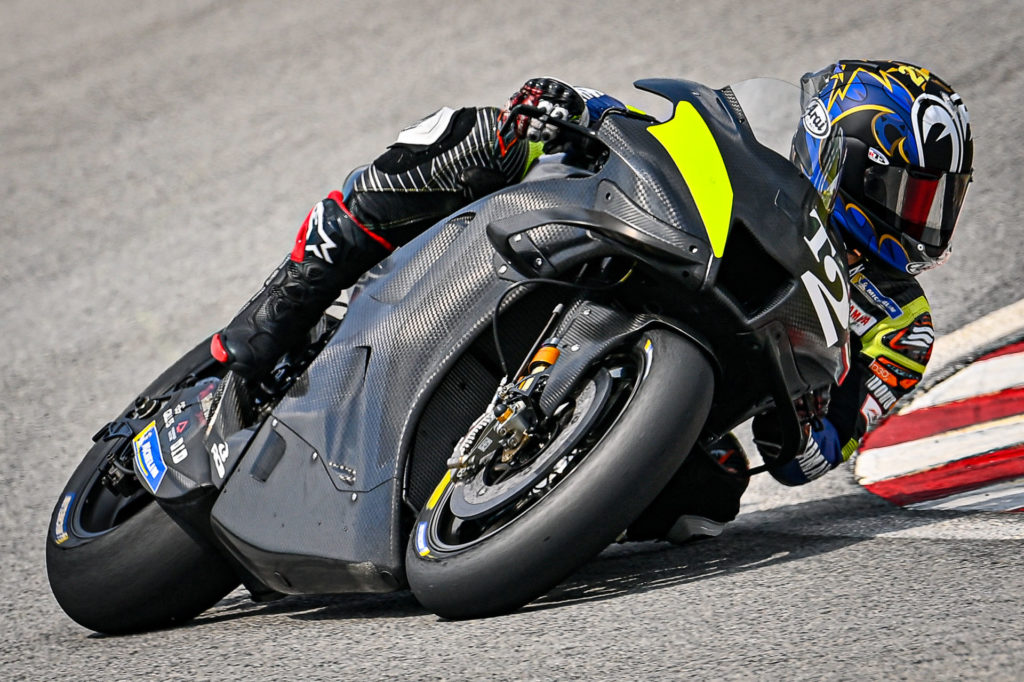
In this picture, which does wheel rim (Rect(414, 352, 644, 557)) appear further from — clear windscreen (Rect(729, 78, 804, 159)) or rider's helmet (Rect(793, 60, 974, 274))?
rider's helmet (Rect(793, 60, 974, 274))

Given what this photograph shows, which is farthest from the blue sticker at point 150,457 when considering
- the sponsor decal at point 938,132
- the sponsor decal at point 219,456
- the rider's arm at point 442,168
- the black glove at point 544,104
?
the sponsor decal at point 938,132

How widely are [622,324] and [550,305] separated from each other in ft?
0.86

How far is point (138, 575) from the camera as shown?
346cm

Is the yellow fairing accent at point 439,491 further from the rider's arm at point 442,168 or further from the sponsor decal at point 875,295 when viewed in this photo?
the sponsor decal at point 875,295

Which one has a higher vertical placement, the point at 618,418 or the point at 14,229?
the point at 14,229

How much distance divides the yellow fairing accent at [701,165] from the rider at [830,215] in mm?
232

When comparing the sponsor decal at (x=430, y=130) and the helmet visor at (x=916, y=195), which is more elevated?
the sponsor decal at (x=430, y=130)

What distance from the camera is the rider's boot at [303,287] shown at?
3.18 m

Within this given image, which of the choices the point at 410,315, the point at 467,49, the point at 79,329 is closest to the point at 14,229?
the point at 79,329

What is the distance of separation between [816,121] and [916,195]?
0.63 metres

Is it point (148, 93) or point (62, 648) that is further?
point (148, 93)

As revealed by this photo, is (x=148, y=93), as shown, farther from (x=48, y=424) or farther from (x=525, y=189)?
(x=525, y=189)

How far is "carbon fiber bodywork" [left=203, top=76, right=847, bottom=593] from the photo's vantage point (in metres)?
2.66

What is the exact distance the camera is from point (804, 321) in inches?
106
